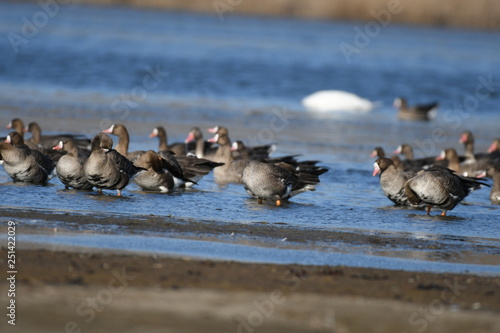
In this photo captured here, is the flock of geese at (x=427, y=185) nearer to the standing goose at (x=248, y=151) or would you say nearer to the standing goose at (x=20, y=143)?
the standing goose at (x=248, y=151)

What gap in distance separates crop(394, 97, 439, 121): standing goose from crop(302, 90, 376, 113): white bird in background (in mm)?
1292

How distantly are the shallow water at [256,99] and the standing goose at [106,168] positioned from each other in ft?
0.67

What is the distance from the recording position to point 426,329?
20.7 ft

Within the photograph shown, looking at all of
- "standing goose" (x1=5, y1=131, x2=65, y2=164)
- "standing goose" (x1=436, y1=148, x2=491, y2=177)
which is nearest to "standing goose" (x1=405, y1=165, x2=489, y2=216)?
"standing goose" (x1=436, y1=148, x2=491, y2=177)

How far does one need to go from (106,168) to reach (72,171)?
1.97 feet

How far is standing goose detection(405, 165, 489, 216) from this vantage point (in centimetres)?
1172

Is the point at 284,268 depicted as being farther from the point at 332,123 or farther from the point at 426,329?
the point at 332,123

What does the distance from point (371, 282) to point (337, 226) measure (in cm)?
310

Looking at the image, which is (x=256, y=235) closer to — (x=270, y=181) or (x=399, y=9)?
(x=270, y=181)

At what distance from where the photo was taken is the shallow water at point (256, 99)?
11438 millimetres

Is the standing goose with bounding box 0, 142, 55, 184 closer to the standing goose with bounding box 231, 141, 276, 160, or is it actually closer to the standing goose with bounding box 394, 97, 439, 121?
the standing goose with bounding box 231, 141, 276, 160

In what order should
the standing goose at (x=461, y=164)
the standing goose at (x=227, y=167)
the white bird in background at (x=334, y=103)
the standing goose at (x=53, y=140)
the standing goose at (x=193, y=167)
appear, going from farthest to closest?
the white bird in background at (x=334, y=103) → the standing goose at (x=461, y=164) → the standing goose at (x=53, y=140) → the standing goose at (x=227, y=167) → the standing goose at (x=193, y=167)

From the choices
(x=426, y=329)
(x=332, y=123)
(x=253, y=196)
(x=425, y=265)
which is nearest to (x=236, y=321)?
(x=426, y=329)

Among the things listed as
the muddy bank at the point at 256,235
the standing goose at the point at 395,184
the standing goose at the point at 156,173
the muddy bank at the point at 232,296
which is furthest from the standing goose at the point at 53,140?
the muddy bank at the point at 232,296
